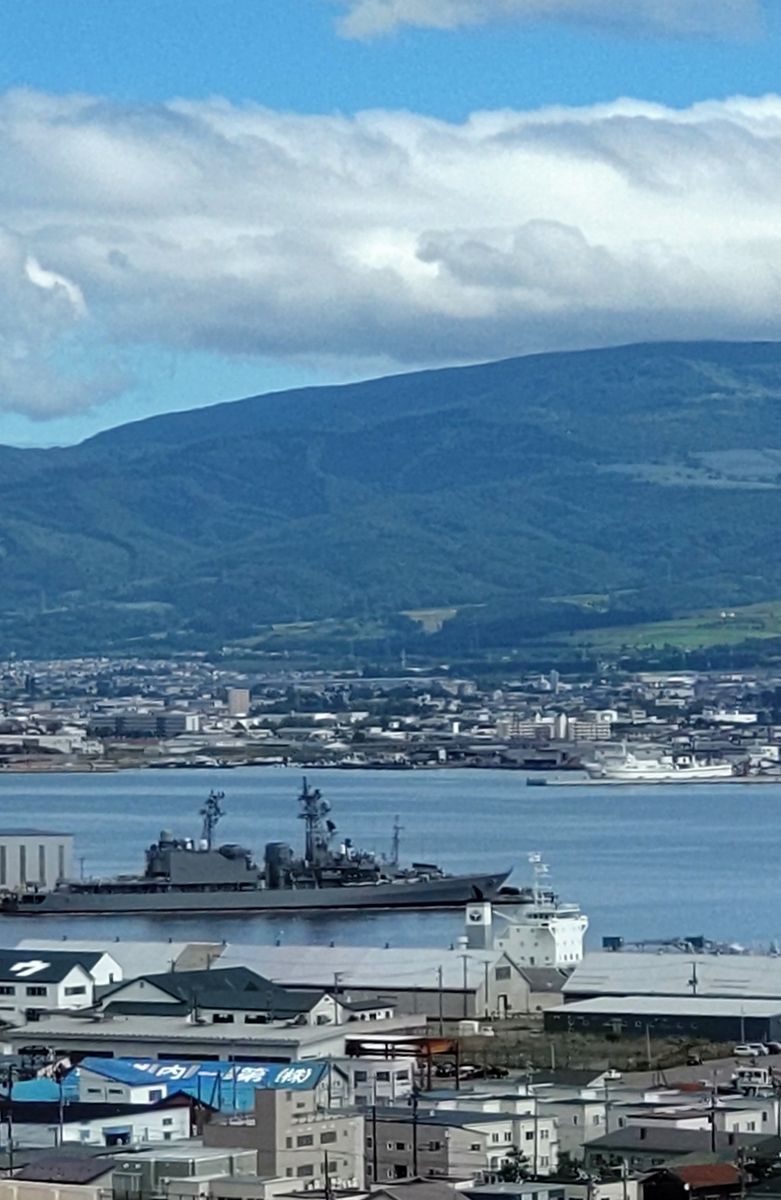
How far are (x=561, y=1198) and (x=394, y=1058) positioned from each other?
14.8ft

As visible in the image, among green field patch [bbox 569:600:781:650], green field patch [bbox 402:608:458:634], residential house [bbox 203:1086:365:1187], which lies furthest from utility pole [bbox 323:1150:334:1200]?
green field patch [bbox 402:608:458:634]

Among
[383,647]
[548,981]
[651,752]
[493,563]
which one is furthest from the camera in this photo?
[493,563]

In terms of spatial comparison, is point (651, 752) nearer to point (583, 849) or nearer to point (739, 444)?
point (583, 849)

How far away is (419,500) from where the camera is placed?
14700cm

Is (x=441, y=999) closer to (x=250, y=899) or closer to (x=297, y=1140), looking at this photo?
(x=297, y=1140)

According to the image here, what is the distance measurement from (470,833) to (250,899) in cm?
1177

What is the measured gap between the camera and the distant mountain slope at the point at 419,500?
13100cm

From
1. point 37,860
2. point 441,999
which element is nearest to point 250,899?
point 37,860

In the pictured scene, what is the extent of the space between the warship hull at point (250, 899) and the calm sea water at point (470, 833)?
1.05 ft

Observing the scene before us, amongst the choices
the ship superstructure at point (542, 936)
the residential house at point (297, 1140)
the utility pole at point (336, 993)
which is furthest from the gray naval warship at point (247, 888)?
the residential house at point (297, 1140)

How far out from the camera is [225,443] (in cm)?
16888

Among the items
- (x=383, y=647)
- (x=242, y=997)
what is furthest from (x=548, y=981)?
(x=383, y=647)

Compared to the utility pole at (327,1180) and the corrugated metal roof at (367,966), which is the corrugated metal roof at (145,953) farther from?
the utility pole at (327,1180)

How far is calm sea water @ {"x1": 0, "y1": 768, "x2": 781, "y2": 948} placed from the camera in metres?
30.7
